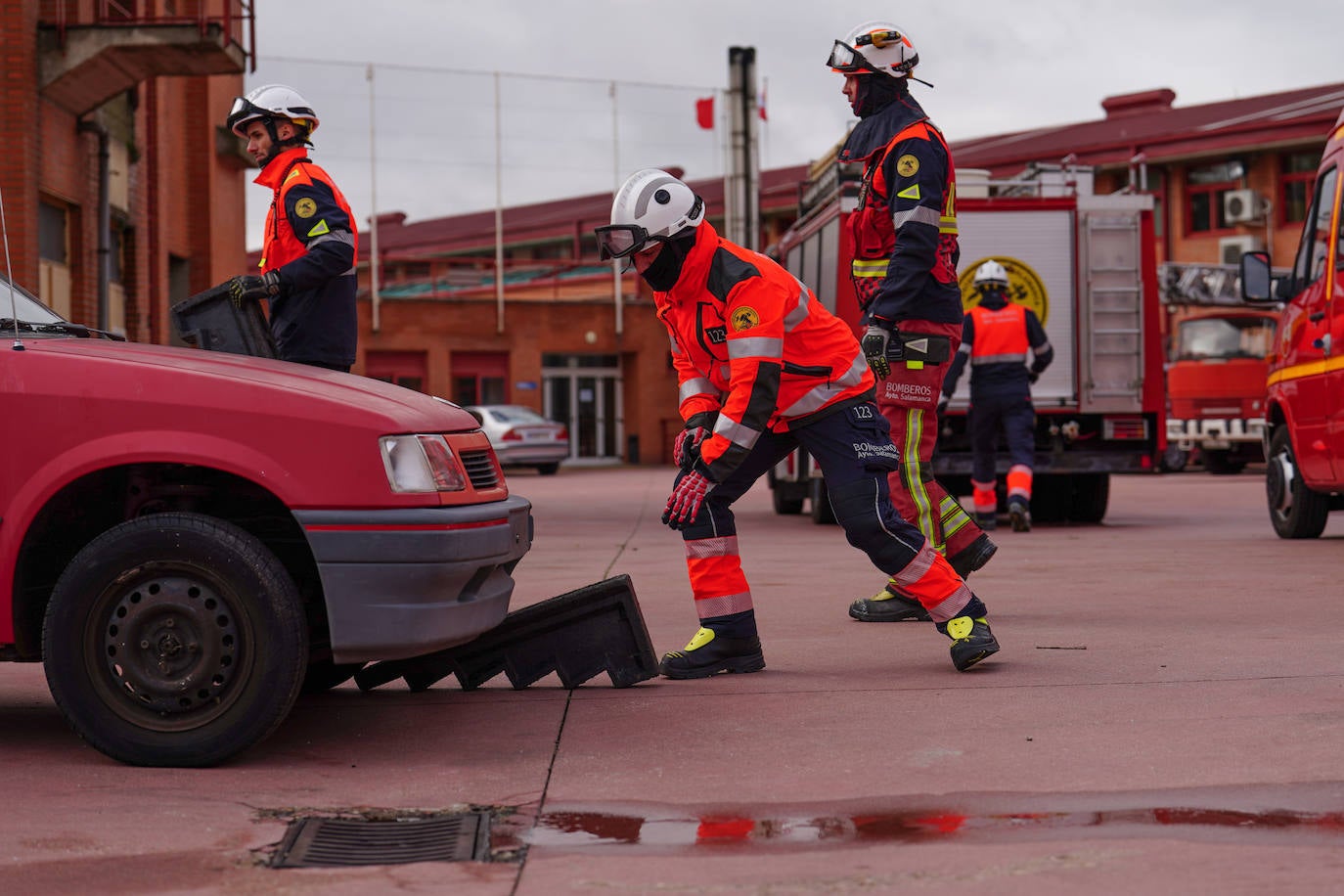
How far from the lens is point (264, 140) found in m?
6.81

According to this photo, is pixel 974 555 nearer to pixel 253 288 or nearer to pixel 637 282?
pixel 253 288

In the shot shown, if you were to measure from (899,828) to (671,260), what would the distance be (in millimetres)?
2434

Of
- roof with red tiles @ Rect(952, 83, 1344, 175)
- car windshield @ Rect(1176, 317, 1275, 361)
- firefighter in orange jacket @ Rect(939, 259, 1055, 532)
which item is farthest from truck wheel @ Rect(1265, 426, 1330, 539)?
roof with red tiles @ Rect(952, 83, 1344, 175)

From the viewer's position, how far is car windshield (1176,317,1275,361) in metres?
28.8

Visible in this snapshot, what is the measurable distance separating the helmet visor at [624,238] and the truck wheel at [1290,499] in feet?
24.5

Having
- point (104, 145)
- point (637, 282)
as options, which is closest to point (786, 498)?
point (104, 145)

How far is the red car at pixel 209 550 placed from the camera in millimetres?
4727

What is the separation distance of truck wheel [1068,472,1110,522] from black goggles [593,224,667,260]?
1046cm

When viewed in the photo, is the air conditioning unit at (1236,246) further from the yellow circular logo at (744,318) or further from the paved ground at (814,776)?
the yellow circular logo at (744,318)

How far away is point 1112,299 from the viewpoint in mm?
15711

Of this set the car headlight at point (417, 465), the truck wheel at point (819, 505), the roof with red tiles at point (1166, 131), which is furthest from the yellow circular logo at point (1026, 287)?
the roof with red tiles at point (1166, 131)

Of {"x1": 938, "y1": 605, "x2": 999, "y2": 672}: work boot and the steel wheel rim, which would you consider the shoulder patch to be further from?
the steel wheel rim

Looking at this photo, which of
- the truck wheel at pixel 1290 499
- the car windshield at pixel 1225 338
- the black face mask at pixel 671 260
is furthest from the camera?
the car windshield at pixel 1225 338

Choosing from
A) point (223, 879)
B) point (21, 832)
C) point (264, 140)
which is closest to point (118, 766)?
point (21, 832)
